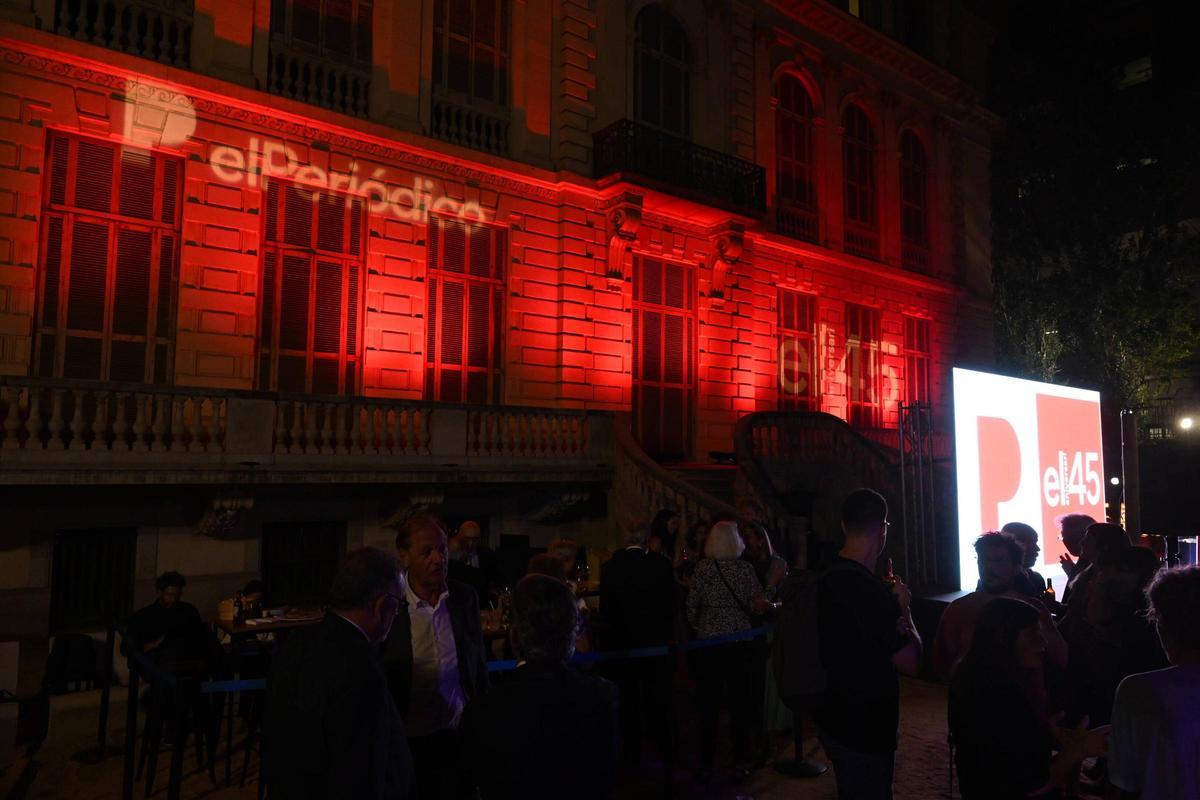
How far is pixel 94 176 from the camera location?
10.4 metres

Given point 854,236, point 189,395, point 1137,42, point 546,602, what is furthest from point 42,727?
point 1137,42

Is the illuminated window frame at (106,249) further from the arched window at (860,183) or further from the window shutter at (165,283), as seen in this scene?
the arched window at (860,183)

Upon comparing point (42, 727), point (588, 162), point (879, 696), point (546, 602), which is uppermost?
point (588, 162)

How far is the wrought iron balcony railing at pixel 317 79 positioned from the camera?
39.0ft

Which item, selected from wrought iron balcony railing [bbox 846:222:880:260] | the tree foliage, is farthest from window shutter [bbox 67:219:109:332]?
the tree foliage

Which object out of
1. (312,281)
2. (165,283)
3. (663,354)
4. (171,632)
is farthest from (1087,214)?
(171,632)

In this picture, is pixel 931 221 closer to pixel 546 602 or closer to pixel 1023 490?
pixel 1023 490

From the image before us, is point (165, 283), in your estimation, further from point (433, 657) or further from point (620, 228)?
Result: point (433, 657)

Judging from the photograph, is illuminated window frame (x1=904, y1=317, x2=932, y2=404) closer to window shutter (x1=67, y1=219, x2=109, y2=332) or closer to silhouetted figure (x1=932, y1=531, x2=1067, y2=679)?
silhouetted figure (x1=932, y1=531, x2=1067, y2=679)

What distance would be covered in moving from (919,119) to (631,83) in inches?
416

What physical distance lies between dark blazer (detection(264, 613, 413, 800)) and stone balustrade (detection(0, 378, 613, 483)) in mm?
7152

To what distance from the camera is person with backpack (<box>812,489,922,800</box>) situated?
347 cm

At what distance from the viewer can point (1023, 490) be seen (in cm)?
859

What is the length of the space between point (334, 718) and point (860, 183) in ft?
67.8
